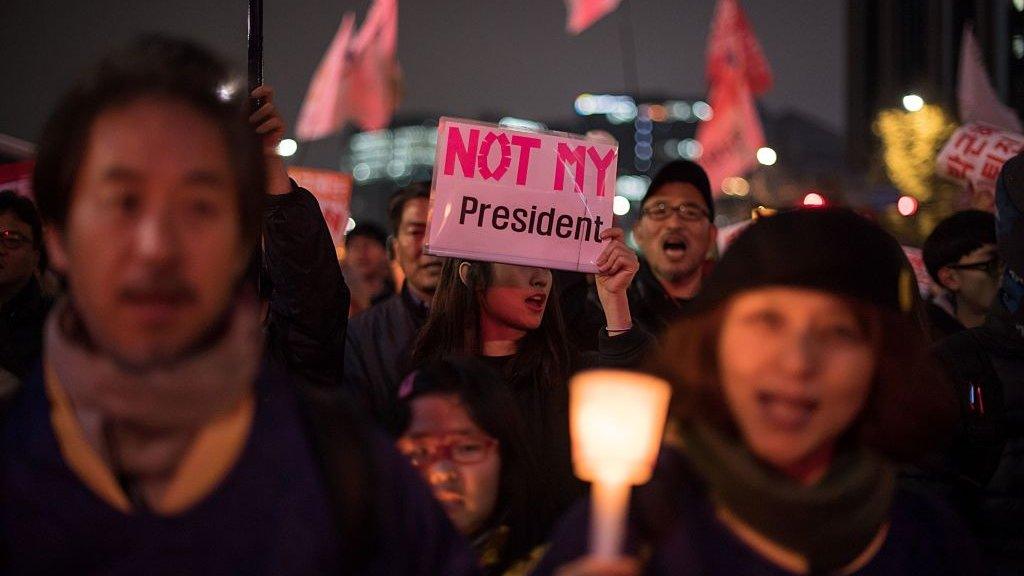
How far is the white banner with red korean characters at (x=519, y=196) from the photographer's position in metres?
4.56

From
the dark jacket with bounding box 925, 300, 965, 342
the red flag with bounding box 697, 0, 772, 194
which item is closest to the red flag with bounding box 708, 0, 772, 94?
the red flag with bounding box 697, 0, 772, 194

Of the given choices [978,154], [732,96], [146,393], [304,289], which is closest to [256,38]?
[304,289]

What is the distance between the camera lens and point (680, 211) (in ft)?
18.9

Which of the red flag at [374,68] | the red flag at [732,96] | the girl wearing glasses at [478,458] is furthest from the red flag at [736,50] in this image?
the girl wearing glasses at [478,458]

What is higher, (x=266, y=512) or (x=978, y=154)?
(x=978, y=154)

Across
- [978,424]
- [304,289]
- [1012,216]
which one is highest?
[1012,216]

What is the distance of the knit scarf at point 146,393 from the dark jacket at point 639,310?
3460 millimetres

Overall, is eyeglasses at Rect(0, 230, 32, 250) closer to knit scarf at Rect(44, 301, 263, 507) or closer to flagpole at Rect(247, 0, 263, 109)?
flagpole at Rect(247, 0, 263, 109)

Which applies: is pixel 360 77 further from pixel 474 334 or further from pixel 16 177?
pixel 474 334

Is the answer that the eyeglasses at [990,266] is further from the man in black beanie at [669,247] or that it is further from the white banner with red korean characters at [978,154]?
the white banner with red korean characters at [978,154]

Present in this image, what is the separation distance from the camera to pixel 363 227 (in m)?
8.70

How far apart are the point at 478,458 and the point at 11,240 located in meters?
3.40

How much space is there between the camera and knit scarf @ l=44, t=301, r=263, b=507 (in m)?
1.81

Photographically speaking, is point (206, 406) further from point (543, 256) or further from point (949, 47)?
point (949, 47)
